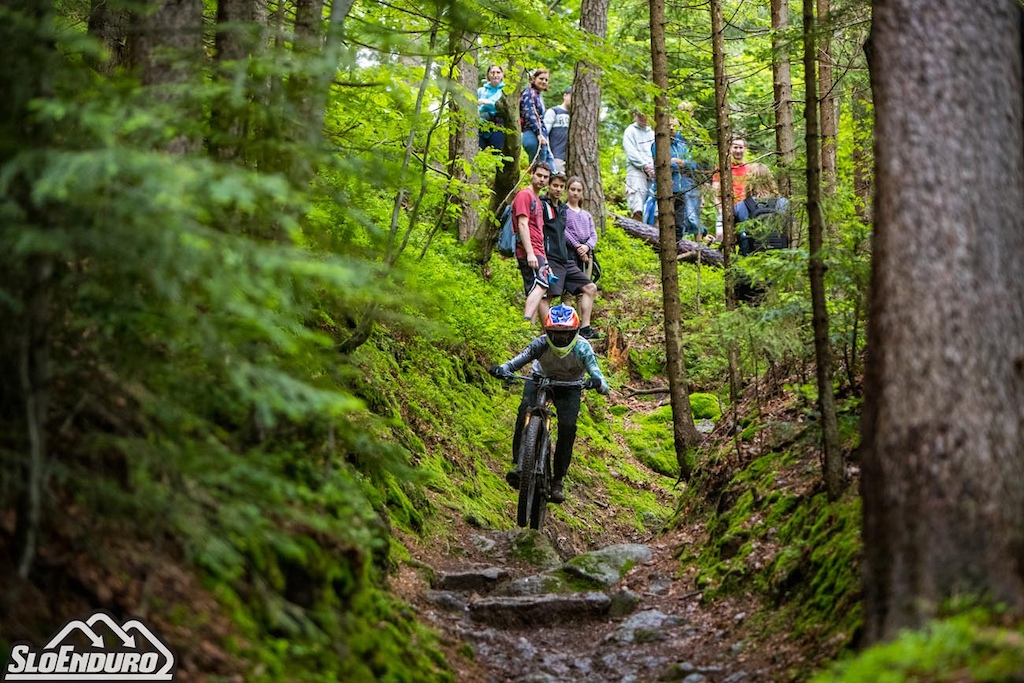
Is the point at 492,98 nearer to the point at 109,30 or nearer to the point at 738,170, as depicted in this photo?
the point at 738,170

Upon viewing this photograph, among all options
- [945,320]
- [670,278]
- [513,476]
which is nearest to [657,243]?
[670,278]

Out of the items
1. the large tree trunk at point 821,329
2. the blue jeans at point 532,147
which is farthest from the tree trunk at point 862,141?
the large tree trunk at point 821,329

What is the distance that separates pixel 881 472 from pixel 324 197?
145 inches

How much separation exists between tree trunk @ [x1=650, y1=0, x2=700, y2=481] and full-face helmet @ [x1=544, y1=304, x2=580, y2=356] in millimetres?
2651

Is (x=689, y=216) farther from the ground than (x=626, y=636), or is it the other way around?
(x=689, y=216)

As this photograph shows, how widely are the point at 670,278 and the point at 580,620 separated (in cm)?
540

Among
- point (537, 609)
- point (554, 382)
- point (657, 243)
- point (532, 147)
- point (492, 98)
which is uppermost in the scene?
point (492, 98)

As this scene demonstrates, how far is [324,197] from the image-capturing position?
6.20 m

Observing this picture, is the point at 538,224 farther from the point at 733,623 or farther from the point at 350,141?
the point at 733,623

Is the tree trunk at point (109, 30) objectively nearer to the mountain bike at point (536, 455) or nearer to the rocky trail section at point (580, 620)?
the mountain bike at point (536, 455)

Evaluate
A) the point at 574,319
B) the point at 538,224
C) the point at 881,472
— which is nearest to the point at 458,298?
the point at 538,224

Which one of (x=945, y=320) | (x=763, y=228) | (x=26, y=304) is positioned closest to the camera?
(x=26, y=304)

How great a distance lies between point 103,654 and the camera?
439cm

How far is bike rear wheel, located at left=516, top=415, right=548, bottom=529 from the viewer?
9.71m
